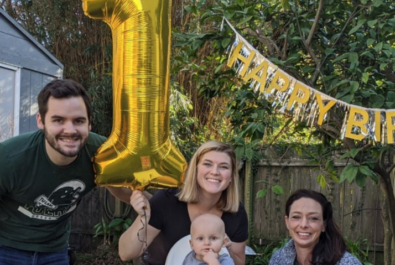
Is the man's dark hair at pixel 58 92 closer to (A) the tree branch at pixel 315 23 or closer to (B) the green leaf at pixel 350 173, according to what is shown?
(B) the green leaf at pixel 350 173

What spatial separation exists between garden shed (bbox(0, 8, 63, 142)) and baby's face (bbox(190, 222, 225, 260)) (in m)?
2.88

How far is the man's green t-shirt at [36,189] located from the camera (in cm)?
208

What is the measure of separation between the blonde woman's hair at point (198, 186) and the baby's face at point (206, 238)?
218 mm

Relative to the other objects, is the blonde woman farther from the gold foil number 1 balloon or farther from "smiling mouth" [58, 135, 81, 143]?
"smiling mouth" [58, 135, 81, 143]

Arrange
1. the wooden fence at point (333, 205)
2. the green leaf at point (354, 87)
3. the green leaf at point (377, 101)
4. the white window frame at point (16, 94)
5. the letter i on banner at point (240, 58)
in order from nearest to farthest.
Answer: the green leaf at point (354, 87) → the green leaf at point (377, 101) → the letter i on banner at point (240, 58) → the white window frame at point (16, 94) → the wooden fence at point (333, 205)

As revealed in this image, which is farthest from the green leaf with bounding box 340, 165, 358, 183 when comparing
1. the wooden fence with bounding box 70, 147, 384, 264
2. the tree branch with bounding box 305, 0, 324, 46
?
the wooden fence with bounding box 70, 147, 384, 264

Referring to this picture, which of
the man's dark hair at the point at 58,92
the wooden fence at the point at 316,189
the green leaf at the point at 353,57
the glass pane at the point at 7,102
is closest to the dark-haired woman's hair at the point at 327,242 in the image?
the green leaf at the point at 353,57

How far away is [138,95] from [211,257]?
76cm

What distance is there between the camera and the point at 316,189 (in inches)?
215

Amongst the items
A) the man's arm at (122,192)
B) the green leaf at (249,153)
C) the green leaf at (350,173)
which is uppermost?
the green leaf at (249,153)

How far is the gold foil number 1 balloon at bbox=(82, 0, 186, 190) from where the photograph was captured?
2051 millimetres

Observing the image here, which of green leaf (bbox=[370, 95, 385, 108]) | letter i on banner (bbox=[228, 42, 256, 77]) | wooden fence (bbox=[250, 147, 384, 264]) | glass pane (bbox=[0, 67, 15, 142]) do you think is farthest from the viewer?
wooden fence (bbox=[250, 147, 384, 264])

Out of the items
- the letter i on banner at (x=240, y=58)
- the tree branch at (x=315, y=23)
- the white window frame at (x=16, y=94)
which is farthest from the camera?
the white window frame at (x=16, y=94)

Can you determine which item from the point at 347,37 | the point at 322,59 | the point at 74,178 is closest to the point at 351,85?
the point at 322,59
